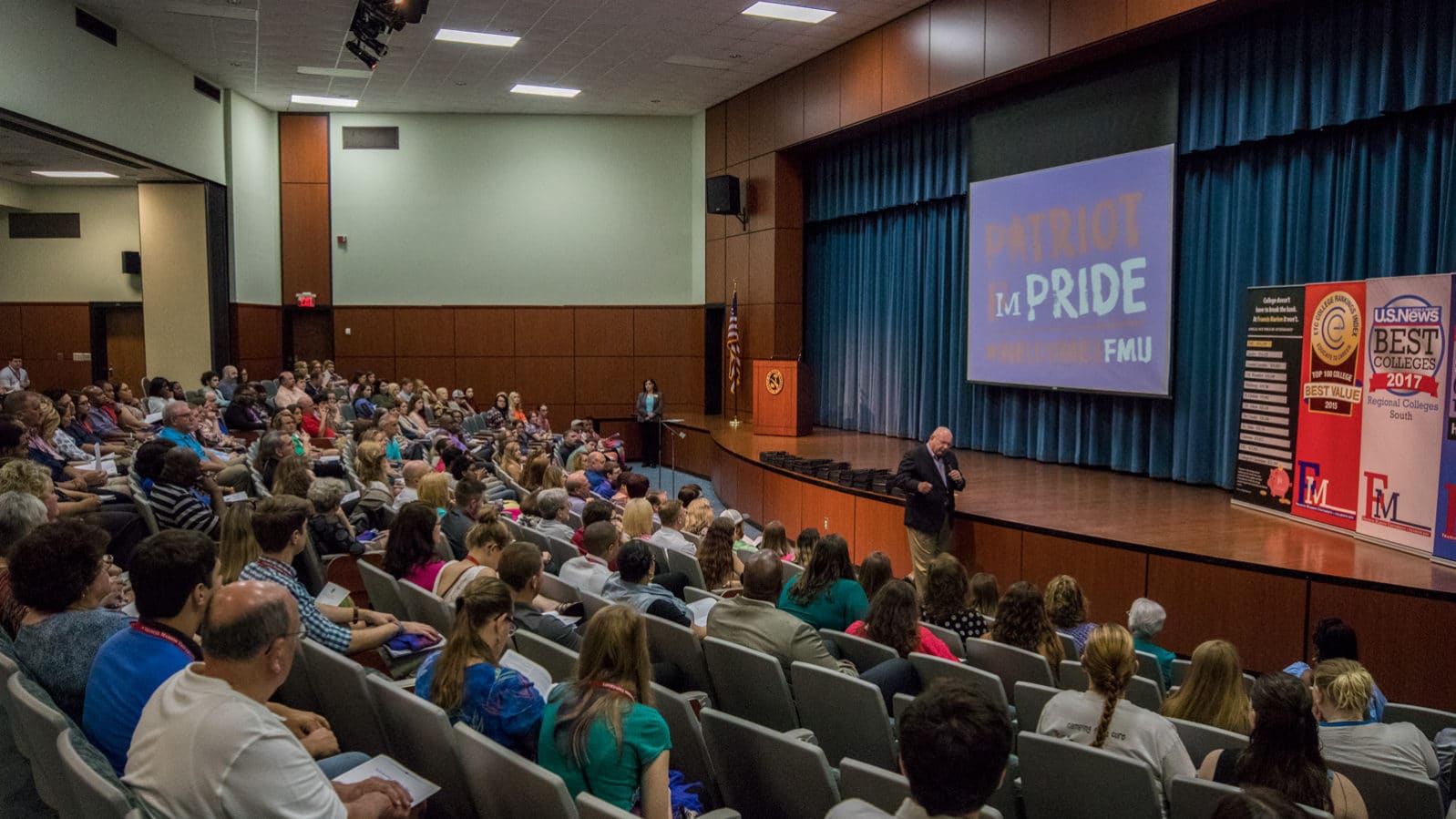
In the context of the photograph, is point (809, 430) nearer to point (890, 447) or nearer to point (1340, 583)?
point (890, 447)

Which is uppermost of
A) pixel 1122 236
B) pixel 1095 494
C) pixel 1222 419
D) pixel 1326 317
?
pixel 1122 236

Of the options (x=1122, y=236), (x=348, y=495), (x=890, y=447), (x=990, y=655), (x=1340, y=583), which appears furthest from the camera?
(x=890, y=447)

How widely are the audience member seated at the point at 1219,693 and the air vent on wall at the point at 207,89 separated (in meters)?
Answer: 14.2

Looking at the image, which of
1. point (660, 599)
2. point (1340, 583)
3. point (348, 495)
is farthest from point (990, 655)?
point (348, 495)

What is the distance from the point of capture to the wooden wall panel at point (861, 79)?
39.1 ft

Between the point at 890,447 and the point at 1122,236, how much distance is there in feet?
12.5

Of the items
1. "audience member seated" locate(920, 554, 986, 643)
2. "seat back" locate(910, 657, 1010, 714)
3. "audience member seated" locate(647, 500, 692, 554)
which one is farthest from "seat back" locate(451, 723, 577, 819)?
"audience member seated" locate(647, 500, 692, 554)

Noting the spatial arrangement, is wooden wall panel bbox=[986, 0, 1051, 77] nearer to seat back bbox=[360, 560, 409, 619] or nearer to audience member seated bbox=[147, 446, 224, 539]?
seat back bbox=[360, 560, 409, 619]

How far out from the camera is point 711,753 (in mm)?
3045

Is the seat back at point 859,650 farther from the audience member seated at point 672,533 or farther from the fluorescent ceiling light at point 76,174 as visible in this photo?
the fluorescent ceiling light at point 76,174

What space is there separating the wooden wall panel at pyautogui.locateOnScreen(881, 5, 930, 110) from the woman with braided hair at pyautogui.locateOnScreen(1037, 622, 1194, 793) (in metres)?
9.02

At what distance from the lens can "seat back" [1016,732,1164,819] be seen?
8.77ft

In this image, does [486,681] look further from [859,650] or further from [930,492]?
[930,492]

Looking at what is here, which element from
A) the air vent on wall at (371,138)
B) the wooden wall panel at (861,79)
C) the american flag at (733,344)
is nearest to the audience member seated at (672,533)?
the wooden wall panel at (861,79)
